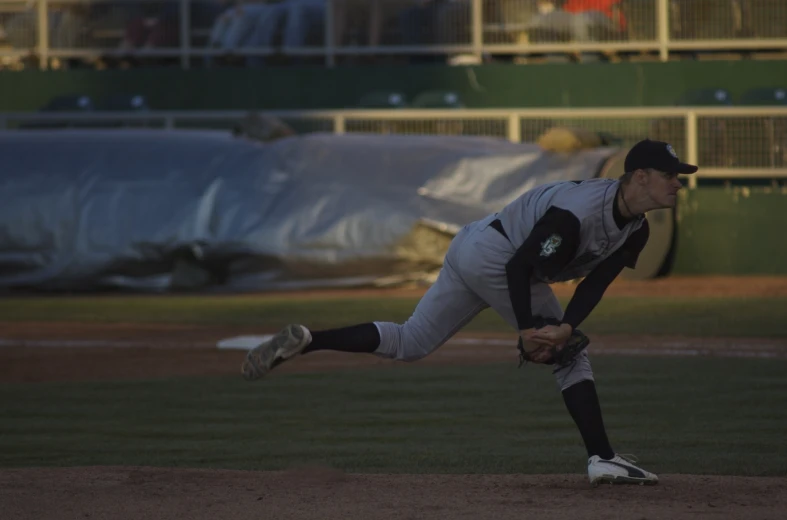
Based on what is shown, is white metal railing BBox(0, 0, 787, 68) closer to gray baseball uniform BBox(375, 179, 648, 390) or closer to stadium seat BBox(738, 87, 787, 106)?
stadium seat BBox(738, 87, 787, 106)

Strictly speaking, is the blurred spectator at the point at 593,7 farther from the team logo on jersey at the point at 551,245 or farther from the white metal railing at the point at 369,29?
the team logo on jersey at the point at 551,245

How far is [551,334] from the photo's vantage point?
17.5 feet

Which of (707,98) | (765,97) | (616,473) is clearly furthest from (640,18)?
(616,473)

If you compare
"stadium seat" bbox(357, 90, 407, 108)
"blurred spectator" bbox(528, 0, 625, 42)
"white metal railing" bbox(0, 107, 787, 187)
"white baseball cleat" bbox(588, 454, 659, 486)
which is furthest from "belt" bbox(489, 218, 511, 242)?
"blurred spectator" bbox(528, 0, 625, 42)

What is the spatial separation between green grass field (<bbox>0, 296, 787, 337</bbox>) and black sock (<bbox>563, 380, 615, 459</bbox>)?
6788mm

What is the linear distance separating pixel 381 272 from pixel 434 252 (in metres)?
0.78

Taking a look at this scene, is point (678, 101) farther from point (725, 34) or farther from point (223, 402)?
point (223, 402)

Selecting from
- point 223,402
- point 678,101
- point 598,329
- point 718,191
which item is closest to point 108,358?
point 223,402

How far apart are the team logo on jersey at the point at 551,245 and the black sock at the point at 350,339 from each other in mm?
985

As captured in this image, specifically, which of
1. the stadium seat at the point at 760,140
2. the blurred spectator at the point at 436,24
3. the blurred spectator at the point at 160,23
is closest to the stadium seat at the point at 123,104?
the blurred spectator at the point at 160,23

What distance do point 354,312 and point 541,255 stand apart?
8.84 m

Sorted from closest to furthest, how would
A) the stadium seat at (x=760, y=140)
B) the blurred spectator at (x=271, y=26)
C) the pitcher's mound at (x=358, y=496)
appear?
the pitcher's mound at (x=358, y=496), the stadium seat at (x=760, y=140), the blurred spectator at (x=271, y=26)

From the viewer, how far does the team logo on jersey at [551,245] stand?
17.1ft

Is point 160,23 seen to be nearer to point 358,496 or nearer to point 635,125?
point 635,125
